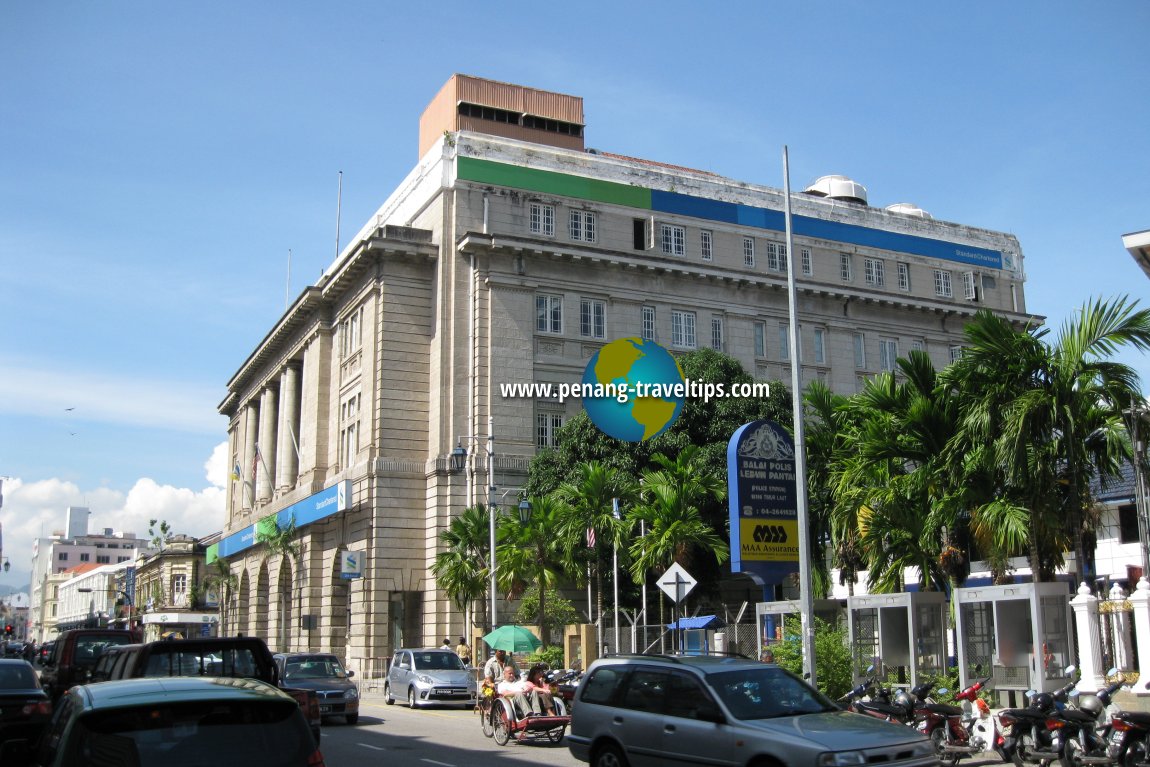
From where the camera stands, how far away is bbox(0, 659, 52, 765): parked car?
15148mm

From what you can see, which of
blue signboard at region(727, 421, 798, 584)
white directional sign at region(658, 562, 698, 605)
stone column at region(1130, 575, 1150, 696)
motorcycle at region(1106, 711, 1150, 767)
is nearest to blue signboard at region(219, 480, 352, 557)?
blue signboard at region(727, 421, 798, 584)

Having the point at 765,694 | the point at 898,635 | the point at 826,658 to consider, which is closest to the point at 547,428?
the point at 898,635

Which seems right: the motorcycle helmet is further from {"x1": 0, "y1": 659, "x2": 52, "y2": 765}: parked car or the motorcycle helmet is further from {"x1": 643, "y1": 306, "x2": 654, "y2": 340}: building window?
{"x1": 643, "y1": 306, "x2": 654, "y2": 340}: building window

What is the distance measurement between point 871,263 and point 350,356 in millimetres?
28120

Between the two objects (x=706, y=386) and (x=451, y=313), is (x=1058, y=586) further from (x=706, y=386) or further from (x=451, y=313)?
(x=451, y=313)

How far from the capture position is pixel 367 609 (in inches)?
1868

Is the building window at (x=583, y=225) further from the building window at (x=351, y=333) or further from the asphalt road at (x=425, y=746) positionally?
the asphalt road at (x=425, y=746)

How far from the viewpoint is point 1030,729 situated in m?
15.3

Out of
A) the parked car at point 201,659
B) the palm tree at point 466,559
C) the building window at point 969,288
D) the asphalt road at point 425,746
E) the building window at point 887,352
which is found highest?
the building window at point 969,288

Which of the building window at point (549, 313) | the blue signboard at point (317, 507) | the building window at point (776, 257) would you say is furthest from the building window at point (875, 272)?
the blue signboard at point (317, 507)

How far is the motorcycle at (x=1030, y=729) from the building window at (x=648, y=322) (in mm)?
37875

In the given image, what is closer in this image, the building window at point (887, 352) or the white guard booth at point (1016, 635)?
the white guard booth at point (1016, 635)

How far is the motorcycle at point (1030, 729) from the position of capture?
15039 millimetres

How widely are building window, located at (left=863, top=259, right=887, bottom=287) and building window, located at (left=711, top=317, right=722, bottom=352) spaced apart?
10.4 metres
